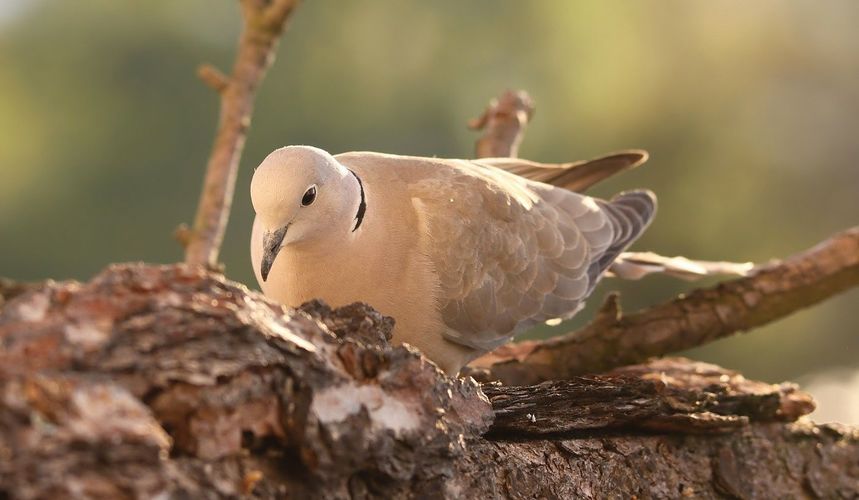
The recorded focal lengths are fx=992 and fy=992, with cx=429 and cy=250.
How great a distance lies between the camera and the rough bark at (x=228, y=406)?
1111 millimetres

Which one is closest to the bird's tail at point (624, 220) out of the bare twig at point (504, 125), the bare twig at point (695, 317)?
the bare twig at point (695, 317)

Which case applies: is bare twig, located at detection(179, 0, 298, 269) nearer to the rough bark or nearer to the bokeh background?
the rough bark

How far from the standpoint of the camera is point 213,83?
3.42m

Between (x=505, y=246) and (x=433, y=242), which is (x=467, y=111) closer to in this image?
(x=505, y=246)

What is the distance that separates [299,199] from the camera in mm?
2213

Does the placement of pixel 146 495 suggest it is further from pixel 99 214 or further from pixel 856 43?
pixel 856 43

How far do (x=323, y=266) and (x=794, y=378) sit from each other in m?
5.32

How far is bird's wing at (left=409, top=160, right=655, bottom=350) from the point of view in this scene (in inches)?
106

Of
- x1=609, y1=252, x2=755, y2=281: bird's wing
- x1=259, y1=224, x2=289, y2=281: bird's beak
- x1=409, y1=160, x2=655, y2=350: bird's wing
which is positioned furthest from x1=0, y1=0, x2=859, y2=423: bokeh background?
x1=259, y1=224, x2=289, y2=281: bird's beak

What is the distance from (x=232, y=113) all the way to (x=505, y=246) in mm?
1105

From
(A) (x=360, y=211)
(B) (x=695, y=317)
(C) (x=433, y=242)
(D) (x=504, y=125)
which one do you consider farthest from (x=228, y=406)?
(D) (x=504, y=125)

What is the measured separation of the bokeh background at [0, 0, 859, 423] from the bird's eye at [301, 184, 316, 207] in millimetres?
3484

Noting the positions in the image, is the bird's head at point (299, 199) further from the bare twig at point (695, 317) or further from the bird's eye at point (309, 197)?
the bare twig at point (695, 317)

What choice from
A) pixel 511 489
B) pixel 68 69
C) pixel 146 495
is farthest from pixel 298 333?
pixel 68 69
